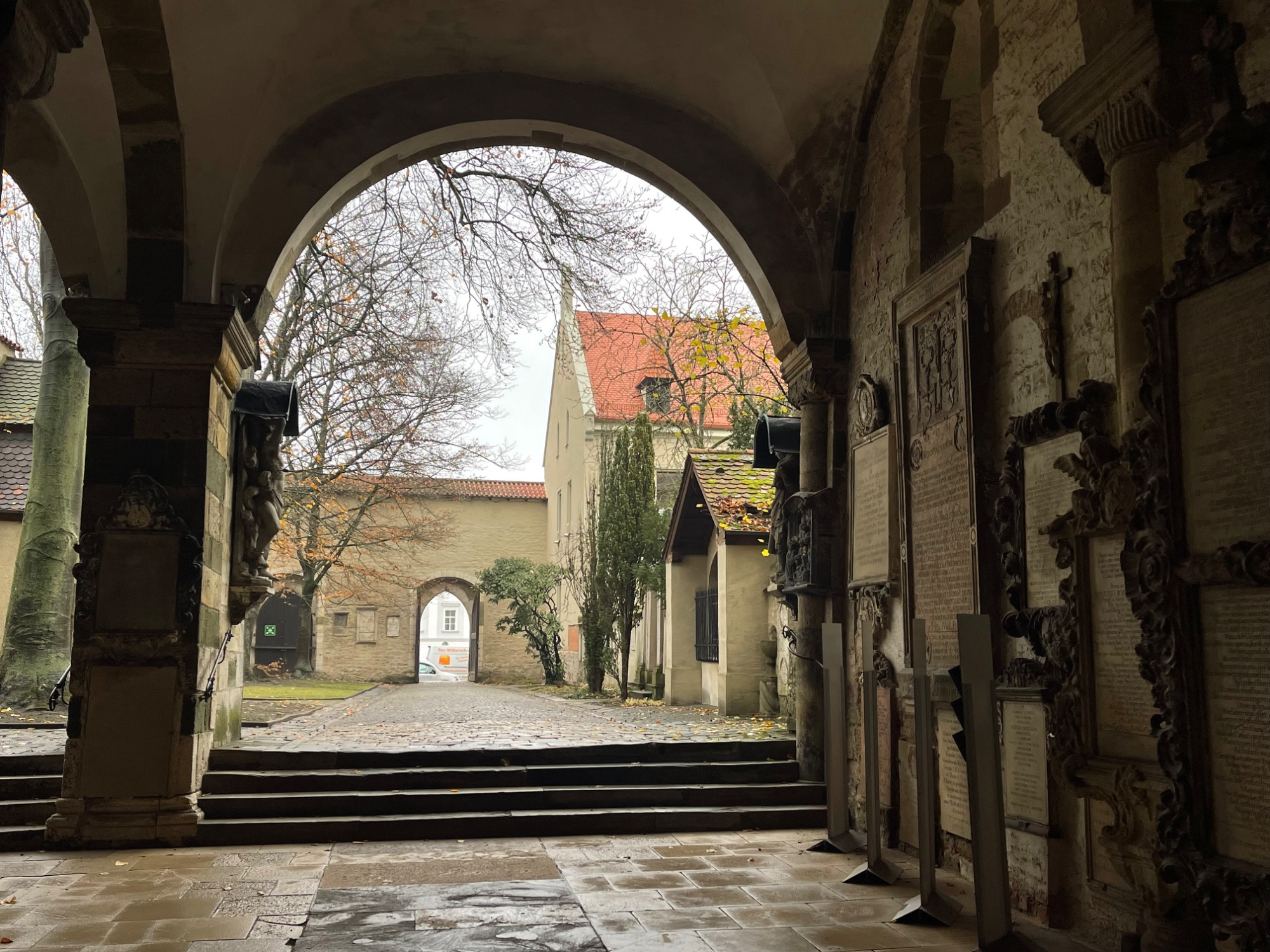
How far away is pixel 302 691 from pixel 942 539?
14970 mm

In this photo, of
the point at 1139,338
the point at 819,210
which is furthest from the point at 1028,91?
the point at 819,210

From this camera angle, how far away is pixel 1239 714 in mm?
3492

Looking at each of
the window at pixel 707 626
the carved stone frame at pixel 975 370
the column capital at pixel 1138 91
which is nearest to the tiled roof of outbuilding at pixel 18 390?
the window at pixel 707 626

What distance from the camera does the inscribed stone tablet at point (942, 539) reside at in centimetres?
558

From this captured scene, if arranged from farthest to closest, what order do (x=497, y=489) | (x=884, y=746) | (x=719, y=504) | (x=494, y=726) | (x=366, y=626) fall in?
(x=497, y=489) → (x=366, y=626) → (x=719, y=504) → (x=494, y=726) → (x=884, y=746)

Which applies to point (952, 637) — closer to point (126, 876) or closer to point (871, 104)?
point (871, 104)

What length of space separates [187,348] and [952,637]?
16.2 ft

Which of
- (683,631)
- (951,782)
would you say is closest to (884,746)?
(951,782)

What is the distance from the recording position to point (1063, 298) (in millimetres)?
4844

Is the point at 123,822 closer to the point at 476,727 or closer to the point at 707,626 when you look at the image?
the point at 476,727

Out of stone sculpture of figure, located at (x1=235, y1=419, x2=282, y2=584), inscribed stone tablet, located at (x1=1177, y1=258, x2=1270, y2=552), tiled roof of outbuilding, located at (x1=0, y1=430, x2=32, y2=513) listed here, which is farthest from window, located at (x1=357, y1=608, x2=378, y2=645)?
inscribed stone tablet, located at (x1=1177, y1=258, x2=1270, y2=552)

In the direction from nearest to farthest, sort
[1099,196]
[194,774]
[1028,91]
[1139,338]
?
[1139,338]
[1099,196]
[1028,91]
[194,774]

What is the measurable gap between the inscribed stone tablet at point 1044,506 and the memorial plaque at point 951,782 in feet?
3.39

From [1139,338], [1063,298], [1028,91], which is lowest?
[1139,338]
